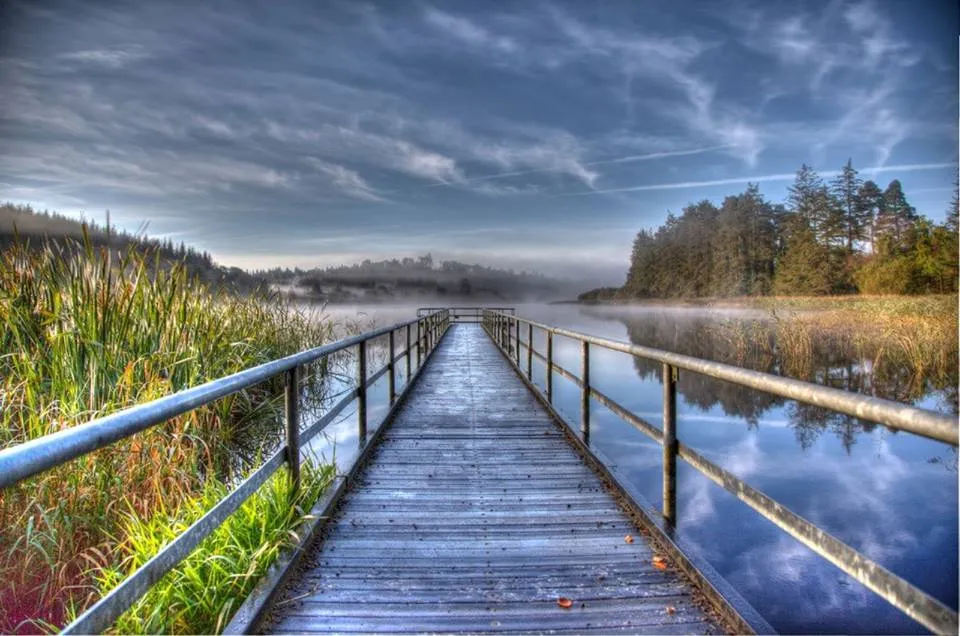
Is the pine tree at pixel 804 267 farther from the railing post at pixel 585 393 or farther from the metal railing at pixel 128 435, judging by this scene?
the metal railing at pixel 128 435

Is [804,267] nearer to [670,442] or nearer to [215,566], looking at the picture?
[670,442]

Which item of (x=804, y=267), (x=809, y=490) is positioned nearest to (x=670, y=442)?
(x=809, y=490)

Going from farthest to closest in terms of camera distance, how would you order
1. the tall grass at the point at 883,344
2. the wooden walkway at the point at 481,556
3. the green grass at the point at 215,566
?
the tall grass at the point at 883,344, the green grass at the point at 215,566, the wooden walkway at the point at 481,556

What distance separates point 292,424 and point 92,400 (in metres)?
2.08

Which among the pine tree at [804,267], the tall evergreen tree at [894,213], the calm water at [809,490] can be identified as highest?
the tall evergreen tree at [894,213]

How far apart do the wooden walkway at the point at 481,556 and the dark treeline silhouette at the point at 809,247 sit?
4384 cm

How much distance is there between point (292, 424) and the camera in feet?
9.46

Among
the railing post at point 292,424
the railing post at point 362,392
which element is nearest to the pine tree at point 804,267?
the railing post at point 362,392

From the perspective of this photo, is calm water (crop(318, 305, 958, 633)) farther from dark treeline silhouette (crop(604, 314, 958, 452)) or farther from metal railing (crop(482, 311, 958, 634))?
metal railing (crop(482, 311, 958, 634))

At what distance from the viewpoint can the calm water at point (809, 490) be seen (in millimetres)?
4969

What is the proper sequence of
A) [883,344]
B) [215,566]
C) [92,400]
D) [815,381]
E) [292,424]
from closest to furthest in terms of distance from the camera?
[215,566] → [292,424] → [92,400] → [815,381] → [883,344]

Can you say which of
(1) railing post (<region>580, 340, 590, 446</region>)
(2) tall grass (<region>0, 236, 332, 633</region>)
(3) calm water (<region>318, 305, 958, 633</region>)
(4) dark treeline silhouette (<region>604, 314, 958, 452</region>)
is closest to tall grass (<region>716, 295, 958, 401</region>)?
(4) dark treeline silhouette (<region>604, 314, 958, 452</region>)

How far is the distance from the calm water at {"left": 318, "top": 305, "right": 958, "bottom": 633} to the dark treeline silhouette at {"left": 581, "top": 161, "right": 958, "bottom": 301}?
31385 millimetres

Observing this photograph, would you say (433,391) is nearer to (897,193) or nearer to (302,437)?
(302,437)
